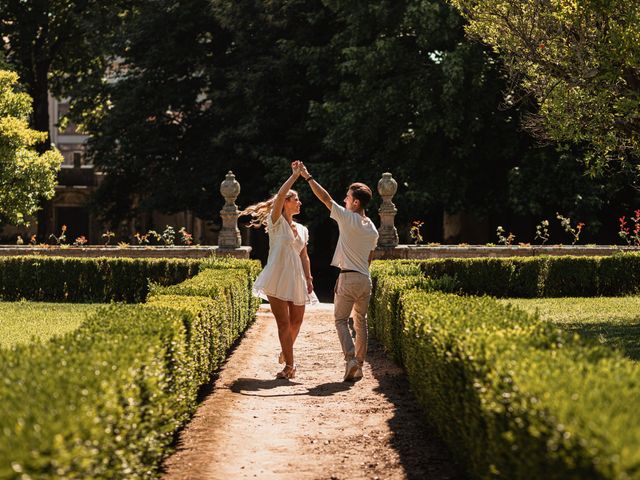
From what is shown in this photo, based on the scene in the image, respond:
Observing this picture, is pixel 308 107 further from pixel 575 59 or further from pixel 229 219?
pixel 575 59

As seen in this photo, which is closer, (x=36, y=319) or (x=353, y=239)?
(x=353, y=239)

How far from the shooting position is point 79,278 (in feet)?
64.4

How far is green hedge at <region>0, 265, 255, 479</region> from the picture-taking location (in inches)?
144

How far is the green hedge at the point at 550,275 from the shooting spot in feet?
62.6

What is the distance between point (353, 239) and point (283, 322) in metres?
1.26

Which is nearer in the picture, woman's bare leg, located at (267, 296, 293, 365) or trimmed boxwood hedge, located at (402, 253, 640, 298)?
woman's bare leg, located at (267, 296, 293, 365)

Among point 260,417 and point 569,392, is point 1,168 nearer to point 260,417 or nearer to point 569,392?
point 260,417

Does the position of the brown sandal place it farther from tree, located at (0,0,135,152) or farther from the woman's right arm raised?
tree, located at (0,0,135,152)

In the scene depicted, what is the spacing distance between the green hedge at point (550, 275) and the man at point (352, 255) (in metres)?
9.52

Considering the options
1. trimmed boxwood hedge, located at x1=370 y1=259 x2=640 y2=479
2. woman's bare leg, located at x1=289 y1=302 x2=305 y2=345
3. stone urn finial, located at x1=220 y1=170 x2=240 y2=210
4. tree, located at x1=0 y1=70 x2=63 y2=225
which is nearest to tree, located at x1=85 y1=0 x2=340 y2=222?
tree, located at x1=0 y1=70 x2=63 y2=225

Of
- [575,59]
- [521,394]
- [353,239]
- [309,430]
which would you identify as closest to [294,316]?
[353,239]

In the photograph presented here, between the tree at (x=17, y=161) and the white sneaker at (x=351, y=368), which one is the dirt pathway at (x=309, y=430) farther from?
the tree at (x=17, y=161)

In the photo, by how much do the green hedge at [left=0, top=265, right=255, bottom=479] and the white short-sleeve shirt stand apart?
63.9 inches

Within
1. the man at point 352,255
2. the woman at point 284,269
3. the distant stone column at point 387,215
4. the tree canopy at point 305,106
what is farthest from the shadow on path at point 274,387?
the tree canopy at point 305,106
